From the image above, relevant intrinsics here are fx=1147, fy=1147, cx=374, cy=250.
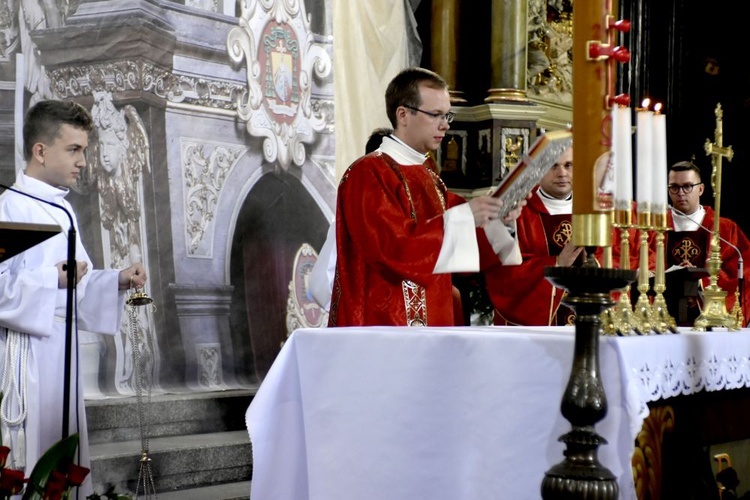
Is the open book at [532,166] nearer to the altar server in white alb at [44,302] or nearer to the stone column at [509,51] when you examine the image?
the altar server in white alb at [44,302]

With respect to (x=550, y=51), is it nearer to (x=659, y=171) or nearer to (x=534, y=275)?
(x=534, y=275)

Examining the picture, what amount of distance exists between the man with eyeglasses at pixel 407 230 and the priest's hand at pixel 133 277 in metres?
0.69

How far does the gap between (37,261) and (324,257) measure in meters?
1.59

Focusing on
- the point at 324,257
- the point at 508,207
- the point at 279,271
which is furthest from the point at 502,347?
the point at 279,271

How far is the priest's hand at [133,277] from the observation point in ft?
13.3

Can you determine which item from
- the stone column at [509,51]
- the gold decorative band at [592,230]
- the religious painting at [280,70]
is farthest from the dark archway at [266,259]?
the gold decorative band at [592,230]

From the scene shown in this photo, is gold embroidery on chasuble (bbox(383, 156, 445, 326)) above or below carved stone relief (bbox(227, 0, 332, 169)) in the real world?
below

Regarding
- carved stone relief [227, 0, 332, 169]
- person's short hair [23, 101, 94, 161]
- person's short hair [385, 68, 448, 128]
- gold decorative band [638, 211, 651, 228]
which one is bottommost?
gold decorative band [638, 211, 651, 228]

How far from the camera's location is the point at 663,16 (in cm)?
922

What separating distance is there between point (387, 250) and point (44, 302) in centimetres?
117

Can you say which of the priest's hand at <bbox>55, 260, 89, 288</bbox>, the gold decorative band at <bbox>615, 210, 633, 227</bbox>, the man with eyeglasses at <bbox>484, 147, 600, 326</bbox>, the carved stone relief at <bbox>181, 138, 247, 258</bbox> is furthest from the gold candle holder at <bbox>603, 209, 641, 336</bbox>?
the carved stone relief at <bbox>181, 138, 247, 258</bbox>

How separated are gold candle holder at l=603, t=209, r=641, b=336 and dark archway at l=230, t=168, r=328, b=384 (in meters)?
3.52

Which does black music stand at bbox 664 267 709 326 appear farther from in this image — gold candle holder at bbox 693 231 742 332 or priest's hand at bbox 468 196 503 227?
priest's hand at bbox 468 196 503 227

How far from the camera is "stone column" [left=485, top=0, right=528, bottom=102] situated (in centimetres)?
764
